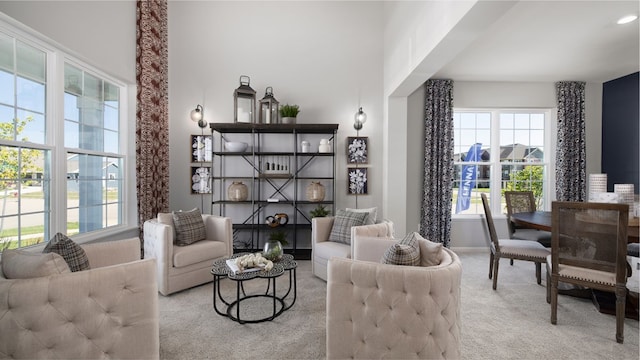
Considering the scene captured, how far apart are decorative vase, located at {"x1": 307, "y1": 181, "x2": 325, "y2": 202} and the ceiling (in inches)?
102

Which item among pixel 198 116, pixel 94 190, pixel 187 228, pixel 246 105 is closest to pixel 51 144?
pixel 94 190

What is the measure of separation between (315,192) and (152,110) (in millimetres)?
2553

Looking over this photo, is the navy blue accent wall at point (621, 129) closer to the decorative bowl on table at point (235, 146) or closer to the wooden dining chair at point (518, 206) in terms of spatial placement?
the wooden dining chair at point (518, 206)

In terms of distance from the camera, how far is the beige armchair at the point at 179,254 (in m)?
2.67

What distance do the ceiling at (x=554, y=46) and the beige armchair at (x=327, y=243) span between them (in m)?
2.33

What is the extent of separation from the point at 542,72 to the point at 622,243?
10.7 feet

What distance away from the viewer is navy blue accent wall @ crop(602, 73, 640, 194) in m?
4.04

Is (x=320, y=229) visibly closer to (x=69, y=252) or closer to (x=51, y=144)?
(x=69, y=252)

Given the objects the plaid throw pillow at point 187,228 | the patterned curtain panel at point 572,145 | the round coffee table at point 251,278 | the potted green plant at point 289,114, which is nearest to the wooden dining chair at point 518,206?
the patterned curtain panel at point 572,145

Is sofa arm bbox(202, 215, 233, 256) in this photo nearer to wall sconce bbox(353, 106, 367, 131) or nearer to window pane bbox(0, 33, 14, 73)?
window pane bbox(0, 33, 14, 73)

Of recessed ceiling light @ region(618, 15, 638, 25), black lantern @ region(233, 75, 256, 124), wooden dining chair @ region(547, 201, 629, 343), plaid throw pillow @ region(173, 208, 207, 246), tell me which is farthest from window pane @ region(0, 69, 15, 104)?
recessed ceiling light @ region(618, 15, 638, 25)

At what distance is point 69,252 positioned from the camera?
1.62m

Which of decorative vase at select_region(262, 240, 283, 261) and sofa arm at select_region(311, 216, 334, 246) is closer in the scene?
decorative vase at select_region(262, 240, 283, 261)

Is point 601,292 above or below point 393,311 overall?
below
